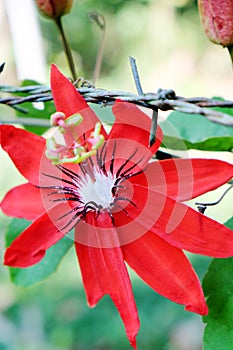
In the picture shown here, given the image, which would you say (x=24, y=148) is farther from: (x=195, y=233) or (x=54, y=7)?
(x=54, y=7)

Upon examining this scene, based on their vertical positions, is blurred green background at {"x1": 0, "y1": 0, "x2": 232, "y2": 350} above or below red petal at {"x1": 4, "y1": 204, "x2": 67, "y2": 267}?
below

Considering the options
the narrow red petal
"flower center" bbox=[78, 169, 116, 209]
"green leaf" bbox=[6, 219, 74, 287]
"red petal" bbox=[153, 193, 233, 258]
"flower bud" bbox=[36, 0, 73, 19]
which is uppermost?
"flower bud" bbox=[36, 0, 73, 19]

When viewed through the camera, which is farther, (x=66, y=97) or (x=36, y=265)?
(x=36, y=265)

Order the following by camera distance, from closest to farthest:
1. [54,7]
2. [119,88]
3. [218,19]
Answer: [218,19]
[54,7]
[119,88]

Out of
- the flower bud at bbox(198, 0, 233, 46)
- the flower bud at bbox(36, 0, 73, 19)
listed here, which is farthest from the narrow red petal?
the flower bud at bbox(36, 0, 73, 19)

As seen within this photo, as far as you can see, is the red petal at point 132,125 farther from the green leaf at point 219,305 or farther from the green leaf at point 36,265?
the green leaf at point 36,265

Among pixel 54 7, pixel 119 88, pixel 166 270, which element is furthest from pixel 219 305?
pixel 119 88

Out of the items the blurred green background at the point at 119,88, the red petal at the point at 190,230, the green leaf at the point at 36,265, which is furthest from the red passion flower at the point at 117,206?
the blurred green background at the point at 119,88

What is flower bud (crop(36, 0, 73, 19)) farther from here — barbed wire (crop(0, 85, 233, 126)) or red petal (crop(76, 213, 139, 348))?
red petal (crop(76, 213, 139, 348))

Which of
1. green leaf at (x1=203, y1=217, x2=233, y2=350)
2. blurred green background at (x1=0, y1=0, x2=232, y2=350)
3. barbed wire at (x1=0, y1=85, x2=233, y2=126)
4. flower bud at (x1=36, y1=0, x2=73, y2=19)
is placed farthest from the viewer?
blurred green background at (x1=0, y1=0, x2=232, y2=350)
